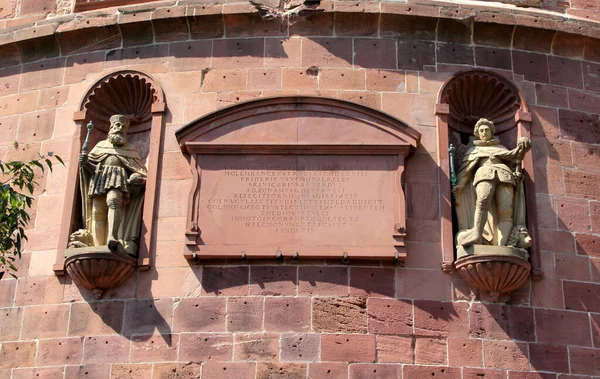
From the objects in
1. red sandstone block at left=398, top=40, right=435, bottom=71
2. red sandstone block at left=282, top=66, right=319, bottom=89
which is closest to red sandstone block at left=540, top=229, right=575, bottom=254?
red sandstone block at left=398, top=40, right=435, bottom=71

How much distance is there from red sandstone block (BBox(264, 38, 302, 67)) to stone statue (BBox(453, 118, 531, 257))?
2.84 m

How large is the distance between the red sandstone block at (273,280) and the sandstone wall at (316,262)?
0.8 inches

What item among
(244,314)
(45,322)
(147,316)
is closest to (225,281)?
(244,314)

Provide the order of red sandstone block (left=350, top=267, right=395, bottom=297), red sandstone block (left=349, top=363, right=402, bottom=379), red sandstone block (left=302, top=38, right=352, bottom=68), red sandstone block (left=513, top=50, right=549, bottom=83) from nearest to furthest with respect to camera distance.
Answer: red sandstone block (left=349, top=363, right=402, bottom=379), red sandstone block (left=350, top=267, right=395, bottom=297), red sandstone block (left=302, top=38, right=352, bottom=68), red sandstone block (left=513, top=50, right=549, bottom=83)

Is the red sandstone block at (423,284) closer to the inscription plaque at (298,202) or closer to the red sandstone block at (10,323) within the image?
the inscription plaque at (298,202)

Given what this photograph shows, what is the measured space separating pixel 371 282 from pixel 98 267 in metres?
3.52

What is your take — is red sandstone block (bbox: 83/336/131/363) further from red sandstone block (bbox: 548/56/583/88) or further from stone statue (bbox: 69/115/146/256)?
red sandstone block (bbox: 548/56/583/88)

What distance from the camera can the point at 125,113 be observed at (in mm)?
16078

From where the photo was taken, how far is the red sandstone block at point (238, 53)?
1571cm

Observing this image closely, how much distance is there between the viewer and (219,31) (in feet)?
52.7

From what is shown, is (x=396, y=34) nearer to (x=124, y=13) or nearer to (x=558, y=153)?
(x=558, y=153)

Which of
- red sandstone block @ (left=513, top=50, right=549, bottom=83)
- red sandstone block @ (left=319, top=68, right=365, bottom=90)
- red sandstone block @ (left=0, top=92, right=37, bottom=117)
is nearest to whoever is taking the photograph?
red sandstone block @ (left=319, top=68, right=365, bottom=90)

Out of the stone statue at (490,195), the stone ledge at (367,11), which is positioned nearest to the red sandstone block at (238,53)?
the stone ledge at (367,11)

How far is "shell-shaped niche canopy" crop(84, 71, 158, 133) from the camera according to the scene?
15.8 meters
